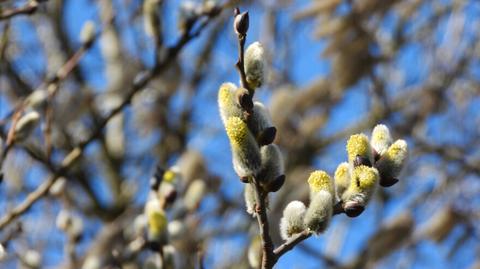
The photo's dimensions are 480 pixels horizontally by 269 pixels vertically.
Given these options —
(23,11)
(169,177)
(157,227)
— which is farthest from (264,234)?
(23,11)

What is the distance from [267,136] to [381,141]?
214mm

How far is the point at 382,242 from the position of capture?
11.7 feet

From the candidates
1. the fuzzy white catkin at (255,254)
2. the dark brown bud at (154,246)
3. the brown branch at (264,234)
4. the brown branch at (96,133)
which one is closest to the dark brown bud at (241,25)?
the brown branch at (264,234)

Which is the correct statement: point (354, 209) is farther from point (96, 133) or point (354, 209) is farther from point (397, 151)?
point (96, 133)

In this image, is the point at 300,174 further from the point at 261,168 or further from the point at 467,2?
the point at 261,168

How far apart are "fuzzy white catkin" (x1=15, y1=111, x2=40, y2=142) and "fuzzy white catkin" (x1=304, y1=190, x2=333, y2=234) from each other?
2.63ft

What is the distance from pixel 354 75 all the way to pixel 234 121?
93.0 inches

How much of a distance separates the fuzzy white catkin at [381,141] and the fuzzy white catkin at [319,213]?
15 centimetres

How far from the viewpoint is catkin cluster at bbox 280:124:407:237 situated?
3.62ft

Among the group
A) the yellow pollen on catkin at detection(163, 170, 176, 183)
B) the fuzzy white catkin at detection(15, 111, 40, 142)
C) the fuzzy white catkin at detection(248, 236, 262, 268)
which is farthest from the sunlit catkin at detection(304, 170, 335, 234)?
the fuzzy white catkin at detection(15, 111, 40, 142)

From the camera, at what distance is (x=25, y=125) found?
5.46 ft

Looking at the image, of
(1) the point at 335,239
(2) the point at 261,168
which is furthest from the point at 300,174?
(2) the point at 261,168

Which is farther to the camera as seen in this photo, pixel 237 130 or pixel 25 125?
pixel 25 125

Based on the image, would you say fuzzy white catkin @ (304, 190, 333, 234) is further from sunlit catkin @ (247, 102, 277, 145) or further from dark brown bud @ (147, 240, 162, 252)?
dark brown bud @ (147, 240, 162, 252)
